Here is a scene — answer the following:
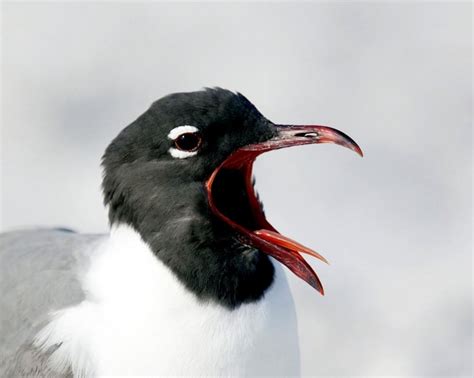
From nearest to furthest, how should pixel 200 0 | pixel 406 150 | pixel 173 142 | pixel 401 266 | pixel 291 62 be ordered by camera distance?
pixel 173 142, pixel 401 266, pixel 406 150, pixel 291 62, pixel 200 0

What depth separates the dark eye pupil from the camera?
2.86 meters

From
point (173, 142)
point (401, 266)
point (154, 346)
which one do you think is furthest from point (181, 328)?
point (401, 266)

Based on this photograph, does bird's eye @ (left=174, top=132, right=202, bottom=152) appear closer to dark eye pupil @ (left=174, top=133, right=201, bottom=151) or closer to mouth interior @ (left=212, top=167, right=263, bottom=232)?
dark eye pupil @ (left=174, top=133, right=201, bottom=151)

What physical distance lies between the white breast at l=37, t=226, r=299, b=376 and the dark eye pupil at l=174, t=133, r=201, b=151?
0.26 metres

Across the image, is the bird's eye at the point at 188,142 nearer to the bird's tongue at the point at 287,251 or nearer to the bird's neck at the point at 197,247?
the bird's neck at the point at 197,247

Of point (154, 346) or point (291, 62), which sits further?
point (291, 62)

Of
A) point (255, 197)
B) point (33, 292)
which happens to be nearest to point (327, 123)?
point (255, 197)

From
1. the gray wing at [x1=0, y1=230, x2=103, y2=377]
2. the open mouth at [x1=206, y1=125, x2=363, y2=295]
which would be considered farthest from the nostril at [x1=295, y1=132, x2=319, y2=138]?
the gray wing at [x1=0, y1=230, x2=103, y2=377]

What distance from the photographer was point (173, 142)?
2.87 meters

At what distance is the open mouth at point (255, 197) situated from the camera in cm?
293

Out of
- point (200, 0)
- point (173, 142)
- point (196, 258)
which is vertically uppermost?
point (200, 0)

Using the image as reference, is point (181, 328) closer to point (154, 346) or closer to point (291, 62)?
point (154, 346)

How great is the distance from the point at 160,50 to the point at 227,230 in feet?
12.0

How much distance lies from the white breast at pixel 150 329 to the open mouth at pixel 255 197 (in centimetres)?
13
